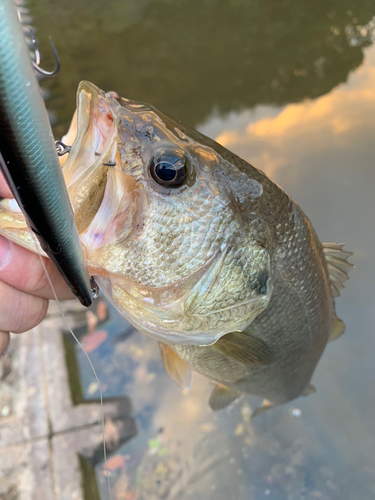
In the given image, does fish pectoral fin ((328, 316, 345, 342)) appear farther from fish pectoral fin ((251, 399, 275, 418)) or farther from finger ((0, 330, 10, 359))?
finger ((0, 330, 10, 359))

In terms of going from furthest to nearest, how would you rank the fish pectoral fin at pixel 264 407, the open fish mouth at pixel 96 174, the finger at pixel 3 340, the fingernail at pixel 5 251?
the fish pectoral fin at pixel 264 407 < the finger at pixel 3 340 < the fingernail at pixel 5 251 < the open fish mouth at pixel 96 174

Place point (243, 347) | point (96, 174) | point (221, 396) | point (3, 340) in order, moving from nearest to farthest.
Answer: point (96, 174), point (3, 340), point (243, 347), point (221, 396)

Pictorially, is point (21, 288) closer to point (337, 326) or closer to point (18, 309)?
point (18, 309)

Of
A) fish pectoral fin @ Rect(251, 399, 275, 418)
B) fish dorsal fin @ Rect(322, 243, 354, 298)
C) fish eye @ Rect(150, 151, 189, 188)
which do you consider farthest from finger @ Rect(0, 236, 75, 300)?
fish pectoral fin @ Rect(251, 399, 275, 418)

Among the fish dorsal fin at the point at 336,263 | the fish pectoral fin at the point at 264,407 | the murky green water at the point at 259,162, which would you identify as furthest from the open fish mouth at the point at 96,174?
the murky green water at the point at 259,162

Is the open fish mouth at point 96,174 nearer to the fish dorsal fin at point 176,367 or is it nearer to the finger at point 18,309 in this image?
the finger at point 18,309

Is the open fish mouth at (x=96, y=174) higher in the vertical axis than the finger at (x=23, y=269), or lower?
higher

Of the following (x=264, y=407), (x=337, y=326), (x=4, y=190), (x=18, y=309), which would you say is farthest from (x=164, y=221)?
(x=264, y=407)
